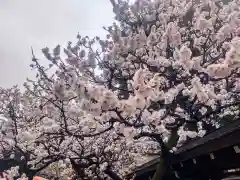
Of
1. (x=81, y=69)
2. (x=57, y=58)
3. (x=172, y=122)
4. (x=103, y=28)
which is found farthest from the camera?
(x=103, y=28)

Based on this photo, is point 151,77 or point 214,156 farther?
point 151,77

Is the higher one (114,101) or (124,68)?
(124,68)

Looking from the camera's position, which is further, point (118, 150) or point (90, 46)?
point (118, 150)

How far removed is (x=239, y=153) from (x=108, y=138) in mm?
7803

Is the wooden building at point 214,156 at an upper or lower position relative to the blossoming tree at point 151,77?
lower

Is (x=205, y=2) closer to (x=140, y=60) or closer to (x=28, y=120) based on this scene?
(x=140, y=60)

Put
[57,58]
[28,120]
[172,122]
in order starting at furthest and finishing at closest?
[28,120] < [172,122] < [57,58]

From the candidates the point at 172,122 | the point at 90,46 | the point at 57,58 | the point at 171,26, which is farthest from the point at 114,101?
the point at 90,46

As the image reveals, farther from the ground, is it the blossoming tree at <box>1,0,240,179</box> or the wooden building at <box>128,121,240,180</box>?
the blossoming tree at <box>1,0,240,179</box>

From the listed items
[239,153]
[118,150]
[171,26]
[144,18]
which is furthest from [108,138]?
[239,153]

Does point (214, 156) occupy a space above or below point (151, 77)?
below

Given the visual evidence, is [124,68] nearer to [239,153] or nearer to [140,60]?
[140,60]

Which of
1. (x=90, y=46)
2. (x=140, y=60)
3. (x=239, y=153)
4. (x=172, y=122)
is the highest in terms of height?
(x=90, y=46)

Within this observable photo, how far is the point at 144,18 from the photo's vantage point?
26.1ft
